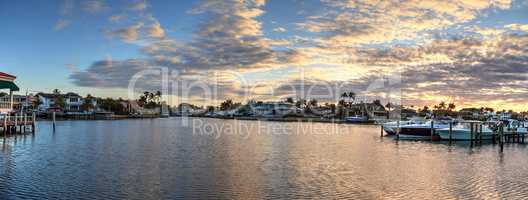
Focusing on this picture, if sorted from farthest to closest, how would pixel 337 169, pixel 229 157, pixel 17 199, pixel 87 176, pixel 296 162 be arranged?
pixel 229 157, pixel 296 162, pixel 337 169, pixel 87 176, pixel 17 199

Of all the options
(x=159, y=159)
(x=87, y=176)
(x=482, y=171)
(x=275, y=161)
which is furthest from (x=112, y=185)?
(x=482, y=171)

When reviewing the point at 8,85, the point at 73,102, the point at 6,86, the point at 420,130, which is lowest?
the point at 420,130

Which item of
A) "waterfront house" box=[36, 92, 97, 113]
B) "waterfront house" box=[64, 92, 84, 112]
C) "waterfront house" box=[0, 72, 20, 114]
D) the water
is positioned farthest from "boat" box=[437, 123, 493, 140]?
"waterfront house" box=[64, 92, 84, 112]

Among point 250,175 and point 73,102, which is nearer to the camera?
point 250,175

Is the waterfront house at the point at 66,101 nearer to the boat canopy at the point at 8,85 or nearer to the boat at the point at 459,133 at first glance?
the boat canopy at the point at 8,85

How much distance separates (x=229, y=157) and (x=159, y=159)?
226 inches

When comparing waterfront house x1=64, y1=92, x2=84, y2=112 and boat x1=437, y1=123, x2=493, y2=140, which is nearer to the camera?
boat x1=437, y1=123, x2=493, y2=140

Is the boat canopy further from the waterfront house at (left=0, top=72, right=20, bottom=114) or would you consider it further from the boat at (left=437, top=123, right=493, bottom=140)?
the boat at (left=437, top=123, right=493, bottom=140)

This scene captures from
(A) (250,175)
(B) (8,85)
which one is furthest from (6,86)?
(A) (250,175)

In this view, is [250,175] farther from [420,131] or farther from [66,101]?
[66,101]

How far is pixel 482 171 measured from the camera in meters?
31.1

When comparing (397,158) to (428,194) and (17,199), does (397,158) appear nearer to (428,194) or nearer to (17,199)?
(428,194)

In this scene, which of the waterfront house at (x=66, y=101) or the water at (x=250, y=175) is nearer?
the water at (x=250, y=175)

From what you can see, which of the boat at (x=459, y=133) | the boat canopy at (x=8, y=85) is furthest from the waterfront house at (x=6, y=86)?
the boat at (x=459, y=133)
